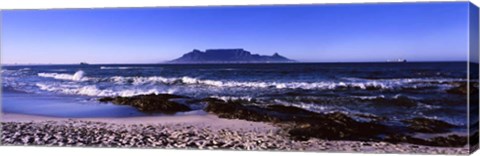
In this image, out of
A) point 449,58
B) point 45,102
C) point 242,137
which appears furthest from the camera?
point 45,102

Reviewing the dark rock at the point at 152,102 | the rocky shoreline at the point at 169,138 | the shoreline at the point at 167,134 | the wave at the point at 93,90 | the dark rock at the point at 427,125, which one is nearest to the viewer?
the dark rock at the point at 427,125

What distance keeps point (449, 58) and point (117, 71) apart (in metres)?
3.72

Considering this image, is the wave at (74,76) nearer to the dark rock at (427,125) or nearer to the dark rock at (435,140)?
the dark rock at (435,140)

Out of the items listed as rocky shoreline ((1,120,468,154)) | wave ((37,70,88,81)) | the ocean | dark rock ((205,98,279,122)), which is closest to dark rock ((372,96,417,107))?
the ocean

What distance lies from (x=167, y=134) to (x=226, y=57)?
42.1 inches

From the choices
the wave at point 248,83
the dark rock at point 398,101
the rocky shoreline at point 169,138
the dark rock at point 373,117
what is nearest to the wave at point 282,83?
the wave at point 248,83

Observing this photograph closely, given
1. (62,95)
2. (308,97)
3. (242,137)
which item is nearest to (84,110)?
(62,95)

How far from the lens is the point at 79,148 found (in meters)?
9.84

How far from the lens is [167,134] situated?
965cm

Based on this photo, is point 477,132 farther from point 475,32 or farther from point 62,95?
point 62,95

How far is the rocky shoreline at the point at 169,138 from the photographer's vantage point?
909 centimetres

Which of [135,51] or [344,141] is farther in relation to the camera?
[135,51]

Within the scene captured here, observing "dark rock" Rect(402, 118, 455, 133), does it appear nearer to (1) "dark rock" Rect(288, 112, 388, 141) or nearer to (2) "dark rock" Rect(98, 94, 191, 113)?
(1) "dark rock" Rect(288, 112, 388, 141)

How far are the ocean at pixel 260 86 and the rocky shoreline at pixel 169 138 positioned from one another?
0.17 meters
